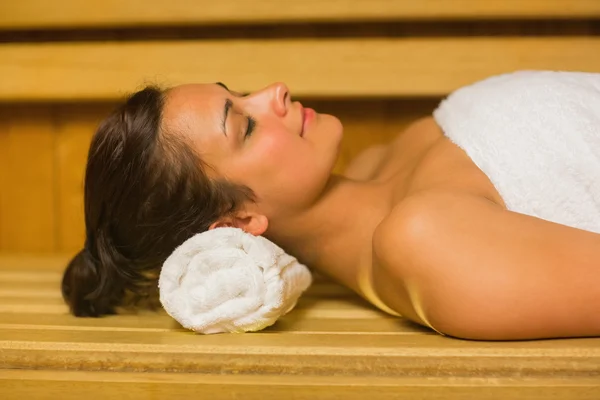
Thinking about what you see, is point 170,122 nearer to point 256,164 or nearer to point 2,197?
point 256,164

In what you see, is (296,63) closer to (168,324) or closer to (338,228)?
(338,228)

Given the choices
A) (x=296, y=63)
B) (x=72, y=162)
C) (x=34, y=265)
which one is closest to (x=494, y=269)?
(x=296, y=63)

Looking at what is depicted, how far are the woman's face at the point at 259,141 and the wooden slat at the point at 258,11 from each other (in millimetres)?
468

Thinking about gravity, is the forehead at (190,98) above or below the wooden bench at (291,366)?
above

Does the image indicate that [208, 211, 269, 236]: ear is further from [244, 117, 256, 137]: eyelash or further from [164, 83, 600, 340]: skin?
[244, 117, 256, 137]: eyelash

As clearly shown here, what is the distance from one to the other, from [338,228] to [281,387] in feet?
1.64

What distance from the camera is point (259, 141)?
54.7 inches

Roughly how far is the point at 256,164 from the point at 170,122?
18 centimetres

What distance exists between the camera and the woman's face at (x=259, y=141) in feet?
4.54

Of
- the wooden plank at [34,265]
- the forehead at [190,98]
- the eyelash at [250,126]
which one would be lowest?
the wooden plank at [34,265]

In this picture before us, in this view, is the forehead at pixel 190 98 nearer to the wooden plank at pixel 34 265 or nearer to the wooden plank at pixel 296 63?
the wooden plank at pixel 296 63

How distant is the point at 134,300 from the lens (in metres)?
1.53

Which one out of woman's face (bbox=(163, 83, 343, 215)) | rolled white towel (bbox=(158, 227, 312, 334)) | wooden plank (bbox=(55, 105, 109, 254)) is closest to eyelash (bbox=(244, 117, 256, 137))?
woman's face (bbox=(163, 83, 343, 215))

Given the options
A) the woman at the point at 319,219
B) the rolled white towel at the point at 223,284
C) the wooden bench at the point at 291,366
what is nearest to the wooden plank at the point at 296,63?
the woman at the point at 319,219
